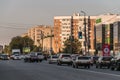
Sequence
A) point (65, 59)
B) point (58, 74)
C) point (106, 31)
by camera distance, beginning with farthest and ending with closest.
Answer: point (106, 31), point (65, 59), point (58, 74)

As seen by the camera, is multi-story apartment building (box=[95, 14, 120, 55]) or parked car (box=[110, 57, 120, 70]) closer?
parked car (box=[110, 57, 120, 70])

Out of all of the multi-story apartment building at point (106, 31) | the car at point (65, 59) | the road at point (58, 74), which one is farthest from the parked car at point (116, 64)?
the multi-story apartment building at point (106, 31)

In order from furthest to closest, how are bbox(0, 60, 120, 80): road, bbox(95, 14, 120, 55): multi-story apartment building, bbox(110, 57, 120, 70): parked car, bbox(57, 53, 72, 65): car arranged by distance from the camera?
bbox(95, 14, 120, 55): multi-story apartment building
bbox(57, 53, 72, 65): car
bbox(110, 57, 120, 70): parked car
bbox(0, 60, 120, 80): road

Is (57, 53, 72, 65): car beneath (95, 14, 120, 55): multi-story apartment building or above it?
beneath

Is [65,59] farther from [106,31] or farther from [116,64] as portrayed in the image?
[106,31]

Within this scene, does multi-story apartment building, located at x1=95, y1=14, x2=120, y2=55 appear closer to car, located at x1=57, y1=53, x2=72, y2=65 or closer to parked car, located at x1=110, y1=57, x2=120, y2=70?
car, located at x1=57, y1=53, x2=72, y2=65

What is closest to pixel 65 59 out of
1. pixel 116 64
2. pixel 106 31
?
pixel 116 64

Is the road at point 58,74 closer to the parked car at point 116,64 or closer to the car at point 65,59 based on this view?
the parked car at point 116,64

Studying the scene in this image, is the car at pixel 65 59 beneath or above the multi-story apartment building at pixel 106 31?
beneath

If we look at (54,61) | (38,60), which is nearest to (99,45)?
(38,60)

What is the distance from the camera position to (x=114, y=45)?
5999 inches

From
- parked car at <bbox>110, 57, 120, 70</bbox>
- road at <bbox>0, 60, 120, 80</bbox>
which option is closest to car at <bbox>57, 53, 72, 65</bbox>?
parked car at <bbox>110, 57, 120, 70</bbox>

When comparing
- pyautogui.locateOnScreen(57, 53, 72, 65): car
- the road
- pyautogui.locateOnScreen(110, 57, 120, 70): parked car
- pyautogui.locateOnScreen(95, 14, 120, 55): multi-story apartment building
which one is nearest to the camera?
the road

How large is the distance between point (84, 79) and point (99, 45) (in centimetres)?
13773
